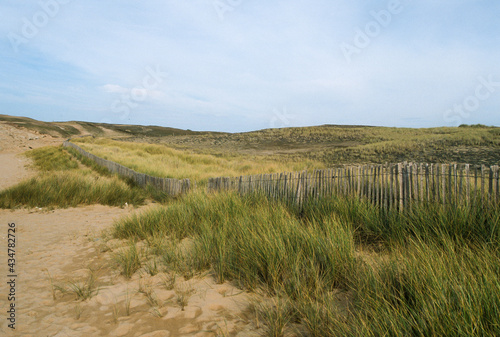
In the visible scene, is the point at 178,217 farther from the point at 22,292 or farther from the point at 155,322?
the point at 155,322

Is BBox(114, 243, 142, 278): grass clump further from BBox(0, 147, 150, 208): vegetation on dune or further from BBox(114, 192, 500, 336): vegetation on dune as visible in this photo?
BBox(0, 147, 150, 208): vegetation on dune

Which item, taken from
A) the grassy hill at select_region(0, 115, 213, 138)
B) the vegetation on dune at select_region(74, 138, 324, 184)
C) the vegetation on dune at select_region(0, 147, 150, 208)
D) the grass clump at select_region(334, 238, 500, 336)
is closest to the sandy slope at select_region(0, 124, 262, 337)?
the grass clump at select_region(334, 238, 500, 336)

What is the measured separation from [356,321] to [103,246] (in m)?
4.04

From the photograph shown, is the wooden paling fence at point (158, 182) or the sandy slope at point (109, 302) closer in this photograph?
the sandy slope at point (109, 302)

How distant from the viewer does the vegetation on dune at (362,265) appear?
1783mm

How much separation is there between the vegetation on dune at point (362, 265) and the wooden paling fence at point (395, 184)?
26cm

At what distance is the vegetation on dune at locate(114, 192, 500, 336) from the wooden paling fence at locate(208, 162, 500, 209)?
0.86ft

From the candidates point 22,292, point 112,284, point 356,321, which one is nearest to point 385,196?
point 356,321

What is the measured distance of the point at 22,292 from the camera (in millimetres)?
3221

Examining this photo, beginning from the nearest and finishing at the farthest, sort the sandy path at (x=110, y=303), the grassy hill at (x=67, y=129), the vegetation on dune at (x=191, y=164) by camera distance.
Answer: the sandy path at (x=110, y=303) < the vegetation on dune at (x=191, y=164) < the grassy hill at (x=67, y=129)

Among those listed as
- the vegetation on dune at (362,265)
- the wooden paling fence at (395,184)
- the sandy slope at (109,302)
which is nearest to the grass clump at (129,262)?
the sandy slope at (109,302)

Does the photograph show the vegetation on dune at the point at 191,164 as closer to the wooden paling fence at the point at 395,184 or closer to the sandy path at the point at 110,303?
the wooden paling fence at the point at 395,184

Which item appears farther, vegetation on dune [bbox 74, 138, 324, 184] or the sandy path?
vegetation on dune [bbox 74, 138, 324, 184]

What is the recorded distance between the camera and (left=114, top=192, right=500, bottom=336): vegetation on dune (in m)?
1.78
